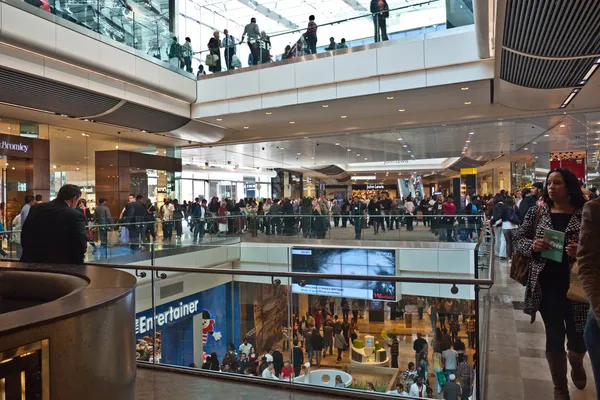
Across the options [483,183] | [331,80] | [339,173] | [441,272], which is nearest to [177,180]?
[339,173]

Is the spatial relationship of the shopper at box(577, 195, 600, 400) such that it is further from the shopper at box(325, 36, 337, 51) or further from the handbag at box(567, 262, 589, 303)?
the shopper at box(325, 36, 337, 51)

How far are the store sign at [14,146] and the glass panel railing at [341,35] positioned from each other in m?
5.94

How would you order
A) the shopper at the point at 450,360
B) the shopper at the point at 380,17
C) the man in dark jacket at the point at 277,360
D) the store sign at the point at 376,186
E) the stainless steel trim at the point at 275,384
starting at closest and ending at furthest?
the stainless steel trim at the point at 275,384
the shopper at the point at 450,360
the man in dark jacket at the point at 277,360
the shopper at the point at 380,17
the store sign at the point at 376,186

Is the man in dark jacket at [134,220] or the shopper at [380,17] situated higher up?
the shopper at [380,17]

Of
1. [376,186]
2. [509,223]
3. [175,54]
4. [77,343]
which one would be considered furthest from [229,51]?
[77,343]

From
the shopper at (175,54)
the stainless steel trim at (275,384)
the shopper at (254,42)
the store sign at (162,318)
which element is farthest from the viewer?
the shopper at (175,54)

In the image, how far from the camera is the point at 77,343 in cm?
167

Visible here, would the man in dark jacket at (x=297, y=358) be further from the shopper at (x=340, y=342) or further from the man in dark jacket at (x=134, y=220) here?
the man in dark jacket at (x=134, y=220)

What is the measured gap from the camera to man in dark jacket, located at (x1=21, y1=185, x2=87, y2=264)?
3232mm

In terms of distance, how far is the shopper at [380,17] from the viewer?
11.4 m

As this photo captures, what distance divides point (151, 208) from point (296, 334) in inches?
572

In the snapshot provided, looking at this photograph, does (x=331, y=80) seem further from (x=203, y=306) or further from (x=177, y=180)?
(x=177, y=180)

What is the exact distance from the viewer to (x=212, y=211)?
17797 millimetres

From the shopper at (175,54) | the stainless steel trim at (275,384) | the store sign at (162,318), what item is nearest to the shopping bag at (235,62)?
the shopper at (175,54)
